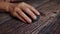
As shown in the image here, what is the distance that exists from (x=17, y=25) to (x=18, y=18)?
8cm

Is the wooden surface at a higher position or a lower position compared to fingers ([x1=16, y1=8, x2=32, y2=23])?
lower

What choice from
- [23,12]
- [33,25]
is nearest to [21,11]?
[23,12]

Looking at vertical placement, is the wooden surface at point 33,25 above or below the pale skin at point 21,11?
below

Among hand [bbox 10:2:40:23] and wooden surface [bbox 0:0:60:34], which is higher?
hand [bbox 10:2:40:23]

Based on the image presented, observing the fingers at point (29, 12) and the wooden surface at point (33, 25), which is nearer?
the wooden surface at point (33, 25)

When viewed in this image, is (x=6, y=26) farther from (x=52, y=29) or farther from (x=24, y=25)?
(x=52, y=29)

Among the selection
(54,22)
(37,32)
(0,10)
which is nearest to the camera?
(37,32)

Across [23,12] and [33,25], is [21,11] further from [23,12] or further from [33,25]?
[33,25]

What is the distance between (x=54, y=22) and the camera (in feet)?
2.08

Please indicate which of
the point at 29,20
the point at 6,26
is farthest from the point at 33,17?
the point at 6,26

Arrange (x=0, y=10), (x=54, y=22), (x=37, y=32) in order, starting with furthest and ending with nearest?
(x=0, y=10), (x=54, y=22), (x=37, y=32)

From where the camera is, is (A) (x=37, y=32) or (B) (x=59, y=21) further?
(B) (x=59, y=21)

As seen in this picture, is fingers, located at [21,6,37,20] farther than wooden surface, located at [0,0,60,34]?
Yes

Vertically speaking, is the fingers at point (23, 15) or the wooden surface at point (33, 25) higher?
the fingers at point (23, 15)
